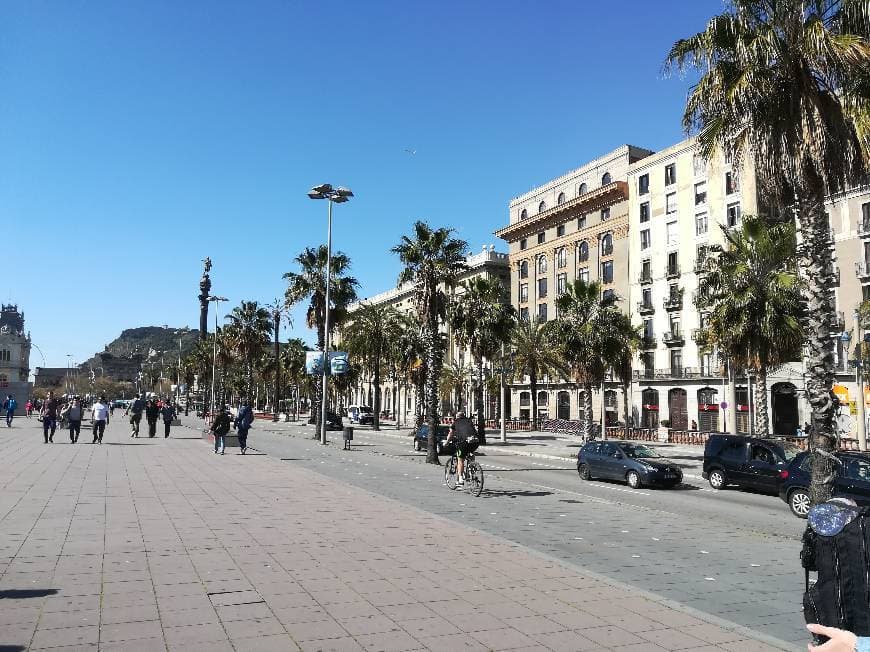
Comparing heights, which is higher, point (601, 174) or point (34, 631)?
point (601, 174)

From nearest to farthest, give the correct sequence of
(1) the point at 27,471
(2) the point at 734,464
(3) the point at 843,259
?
(1) the point at 27,471
(2) the point at 734,464
(3) the point at 843,259

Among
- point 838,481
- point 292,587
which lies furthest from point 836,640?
point 838,481

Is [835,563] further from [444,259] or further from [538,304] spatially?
[538,304]

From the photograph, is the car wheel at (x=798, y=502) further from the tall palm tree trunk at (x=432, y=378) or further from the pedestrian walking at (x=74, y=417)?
the pedestrian walking at (x=74, y=417)

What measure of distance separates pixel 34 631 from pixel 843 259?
51.9 metres

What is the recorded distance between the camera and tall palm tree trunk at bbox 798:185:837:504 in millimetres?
12727

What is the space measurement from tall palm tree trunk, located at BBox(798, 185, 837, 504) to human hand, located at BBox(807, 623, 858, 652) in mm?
11313

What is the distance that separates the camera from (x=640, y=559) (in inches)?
373

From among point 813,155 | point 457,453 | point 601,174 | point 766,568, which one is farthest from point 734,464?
point 601,174

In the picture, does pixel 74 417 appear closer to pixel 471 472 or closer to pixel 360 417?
pixel 471 472

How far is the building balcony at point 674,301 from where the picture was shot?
58.0 m

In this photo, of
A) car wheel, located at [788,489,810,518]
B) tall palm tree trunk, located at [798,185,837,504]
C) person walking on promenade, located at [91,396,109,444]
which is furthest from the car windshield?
person walking on promenade, located at [91,396,109,444]

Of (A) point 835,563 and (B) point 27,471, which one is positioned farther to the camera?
(B) point 27,471

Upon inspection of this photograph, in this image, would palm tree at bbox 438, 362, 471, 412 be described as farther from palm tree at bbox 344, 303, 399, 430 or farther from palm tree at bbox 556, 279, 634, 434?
palm tree at bbox 556, 279, 634, 434
